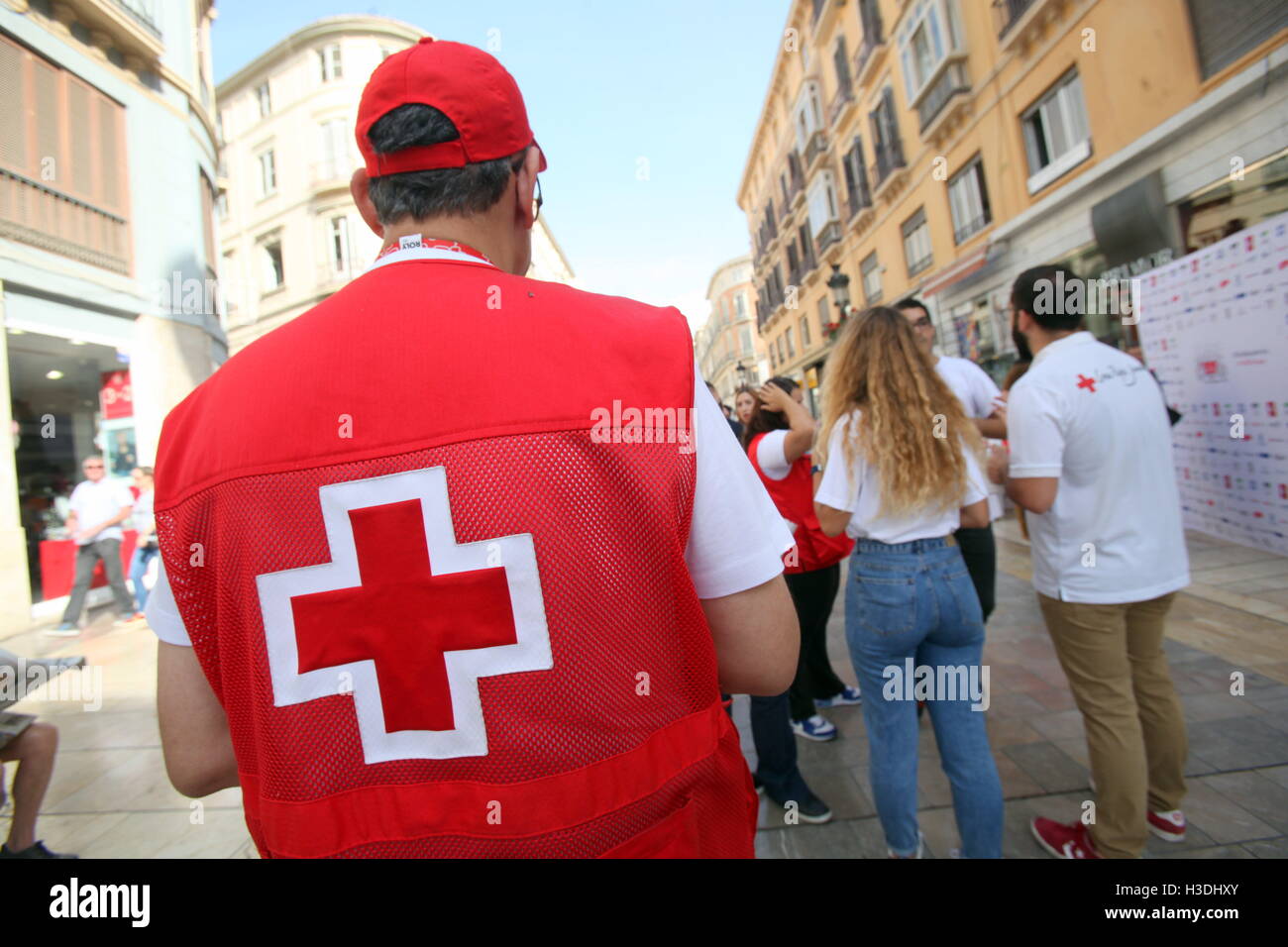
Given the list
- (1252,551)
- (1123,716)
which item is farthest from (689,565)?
(1252,551)

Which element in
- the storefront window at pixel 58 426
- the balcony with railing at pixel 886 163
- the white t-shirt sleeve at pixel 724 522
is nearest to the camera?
the white t-shirt sleeve at pixel 724 522

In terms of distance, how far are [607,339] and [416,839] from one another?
670 millimetres

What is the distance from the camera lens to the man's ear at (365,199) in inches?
37.1

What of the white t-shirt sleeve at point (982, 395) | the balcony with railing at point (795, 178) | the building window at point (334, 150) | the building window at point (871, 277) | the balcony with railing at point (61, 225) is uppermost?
the building window at point (334, 150)

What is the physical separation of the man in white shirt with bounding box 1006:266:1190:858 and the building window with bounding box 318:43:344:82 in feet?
93.8

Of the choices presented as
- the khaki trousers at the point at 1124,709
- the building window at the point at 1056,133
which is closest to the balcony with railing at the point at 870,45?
the building window at the point at 1056,133

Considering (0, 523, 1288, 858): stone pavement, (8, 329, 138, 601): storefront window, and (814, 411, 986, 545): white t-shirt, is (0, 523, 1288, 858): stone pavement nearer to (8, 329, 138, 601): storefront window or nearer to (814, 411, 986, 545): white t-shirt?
(814, 411, 986, 545): white t-shirt

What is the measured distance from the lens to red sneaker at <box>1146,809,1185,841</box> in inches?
84.1

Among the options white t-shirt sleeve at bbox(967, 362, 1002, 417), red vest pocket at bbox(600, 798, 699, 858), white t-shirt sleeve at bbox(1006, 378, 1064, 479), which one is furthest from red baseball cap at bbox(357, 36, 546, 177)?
white t-shirt sleeve at bbox(967, 362, 1002, 417)

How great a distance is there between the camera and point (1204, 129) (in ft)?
22.4

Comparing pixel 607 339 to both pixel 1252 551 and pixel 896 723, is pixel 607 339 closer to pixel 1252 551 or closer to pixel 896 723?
pixel 896 723

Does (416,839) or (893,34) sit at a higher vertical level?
(893,34)

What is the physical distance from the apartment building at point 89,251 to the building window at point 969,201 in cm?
1464

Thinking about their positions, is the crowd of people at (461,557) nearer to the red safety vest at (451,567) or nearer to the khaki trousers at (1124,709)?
the red safety vest at (451,567)
